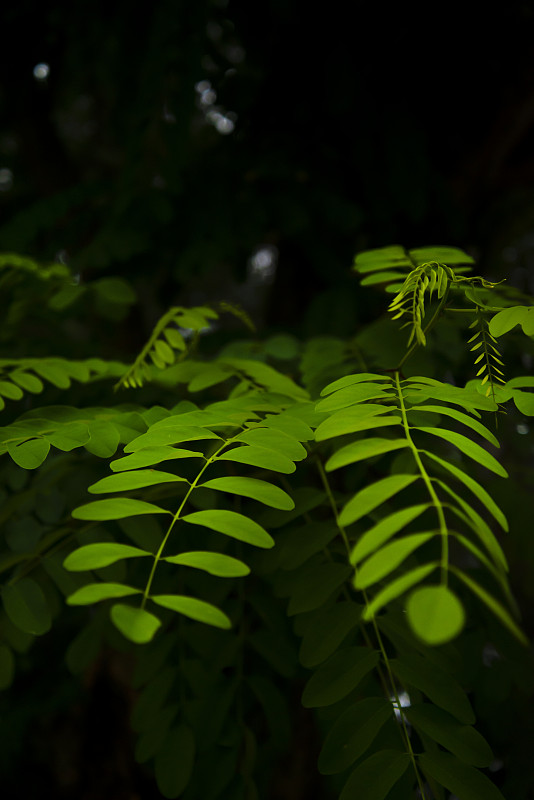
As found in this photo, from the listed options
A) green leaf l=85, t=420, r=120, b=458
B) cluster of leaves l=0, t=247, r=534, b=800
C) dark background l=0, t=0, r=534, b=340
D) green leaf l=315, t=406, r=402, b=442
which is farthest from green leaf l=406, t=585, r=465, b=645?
dark background l=0, t=0, r=534, b=340

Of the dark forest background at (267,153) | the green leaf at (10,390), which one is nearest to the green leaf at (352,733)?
the green leaf at (10,390)

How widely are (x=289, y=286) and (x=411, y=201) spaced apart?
688 mm

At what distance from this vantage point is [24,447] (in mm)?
636

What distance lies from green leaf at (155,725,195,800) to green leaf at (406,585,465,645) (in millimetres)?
591

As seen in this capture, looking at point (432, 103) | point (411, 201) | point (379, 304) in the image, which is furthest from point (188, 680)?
point (432, 103)

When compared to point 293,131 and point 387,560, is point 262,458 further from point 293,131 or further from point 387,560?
point 293,131

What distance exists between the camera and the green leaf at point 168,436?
1.96ft

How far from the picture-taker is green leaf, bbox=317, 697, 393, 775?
1.88 feet

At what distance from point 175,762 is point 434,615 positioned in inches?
24.1

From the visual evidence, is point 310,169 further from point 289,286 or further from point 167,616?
point 167,616

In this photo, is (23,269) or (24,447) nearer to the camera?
(24,447)

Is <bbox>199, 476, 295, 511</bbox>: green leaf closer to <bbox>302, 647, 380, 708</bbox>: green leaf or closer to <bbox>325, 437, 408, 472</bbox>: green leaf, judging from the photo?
<bbox>325, 437, 408, 472</bbox>: green leaf

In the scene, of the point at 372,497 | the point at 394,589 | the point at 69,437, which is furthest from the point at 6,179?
the point at 394,589

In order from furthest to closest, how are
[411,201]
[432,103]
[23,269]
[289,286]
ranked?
[289,286], [432,103], [411,201], [23,269]
